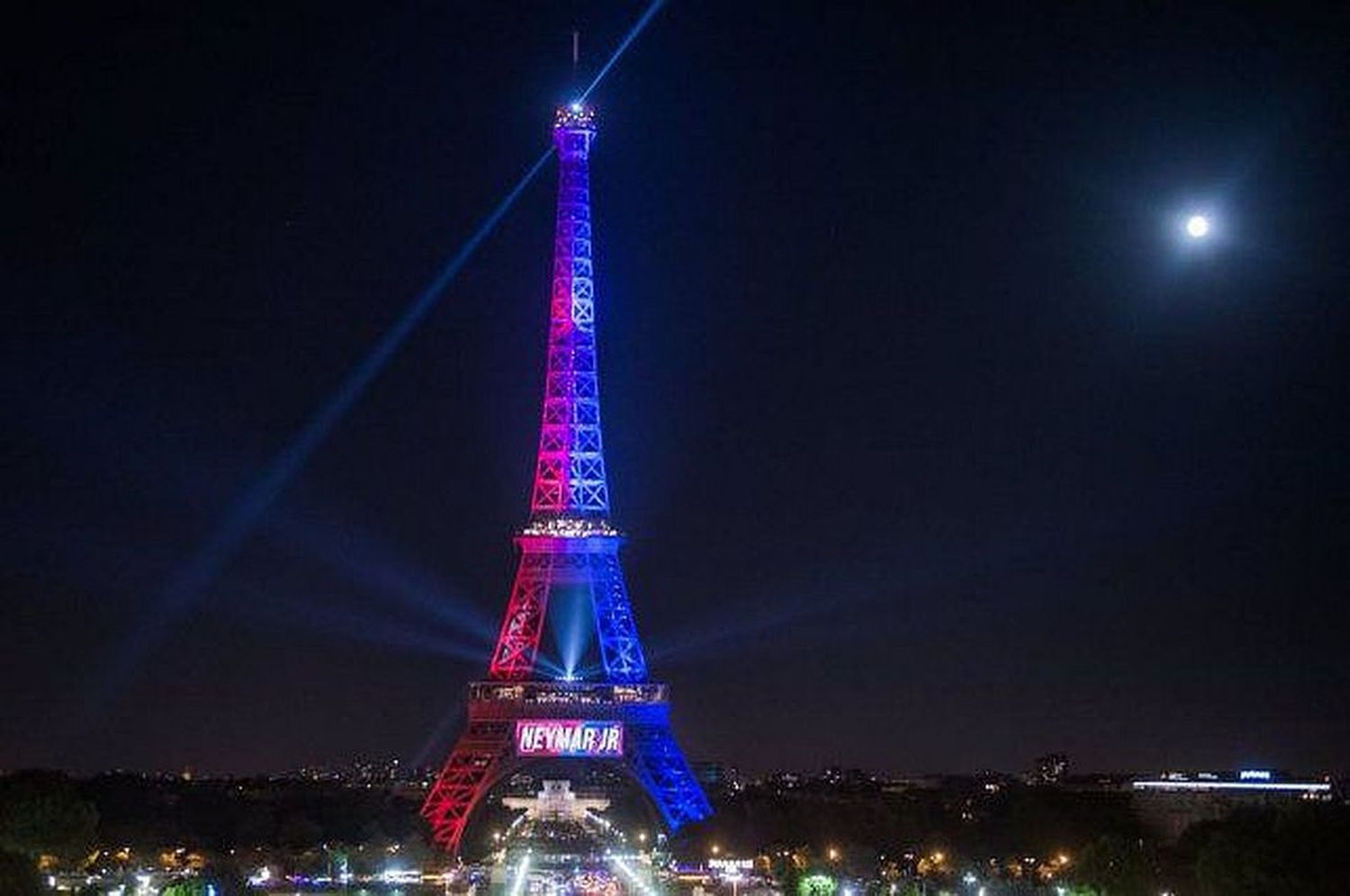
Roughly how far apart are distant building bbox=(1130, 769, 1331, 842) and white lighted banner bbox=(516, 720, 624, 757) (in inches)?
1398

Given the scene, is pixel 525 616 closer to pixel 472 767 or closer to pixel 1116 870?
pixel 472 767

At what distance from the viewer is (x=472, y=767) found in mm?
101562

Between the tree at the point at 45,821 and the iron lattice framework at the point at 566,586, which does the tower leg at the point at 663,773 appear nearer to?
the iron lattice framework at the point at 566,586

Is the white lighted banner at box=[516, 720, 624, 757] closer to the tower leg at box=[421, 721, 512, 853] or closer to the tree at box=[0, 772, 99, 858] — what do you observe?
the tower leg at box=[421, 721, 512, 853]

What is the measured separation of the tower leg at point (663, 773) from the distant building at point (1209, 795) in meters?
31.0

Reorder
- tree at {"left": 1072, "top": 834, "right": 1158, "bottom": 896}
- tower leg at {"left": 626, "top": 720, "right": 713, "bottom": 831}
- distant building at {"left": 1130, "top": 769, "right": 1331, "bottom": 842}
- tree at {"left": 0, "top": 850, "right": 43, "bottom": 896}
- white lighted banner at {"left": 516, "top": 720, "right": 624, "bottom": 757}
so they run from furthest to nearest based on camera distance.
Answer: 1. distant building at {"left": 1130, "top": 769, "right": 1331, "bottom": 842}
2. tower leg at {"left": 626, "top": 720, "right": 713, "bottom": 831}
3. white lighted banner at {"left": 516, "top": 720, "right": 624, "bottom": 757}
4. tree at {"left": 1072, "top": 834, "right": 1158, "bottom": 896}
5. tree at {"left": 0, "top": 850, "right": 43, "bottom": 896}

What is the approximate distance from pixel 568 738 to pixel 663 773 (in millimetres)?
5823

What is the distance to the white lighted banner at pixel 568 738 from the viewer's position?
10138 cm

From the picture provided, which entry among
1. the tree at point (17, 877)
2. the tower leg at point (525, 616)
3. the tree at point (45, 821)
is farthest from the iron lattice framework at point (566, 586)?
the tree at point (17, 877)

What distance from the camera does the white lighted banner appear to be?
10138 centimetres

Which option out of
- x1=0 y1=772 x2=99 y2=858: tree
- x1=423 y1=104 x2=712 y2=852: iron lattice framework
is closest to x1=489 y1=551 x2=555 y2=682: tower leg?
x1=423 y1=104 x2=712 y2=852: iron lattice framework

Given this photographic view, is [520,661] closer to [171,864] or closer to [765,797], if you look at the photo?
[171,864]

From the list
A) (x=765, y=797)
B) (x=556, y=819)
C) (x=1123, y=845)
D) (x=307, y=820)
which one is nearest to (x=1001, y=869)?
(x=1123, y=845)

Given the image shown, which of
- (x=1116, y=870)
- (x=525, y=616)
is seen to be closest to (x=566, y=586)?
(x=525, y=616)
